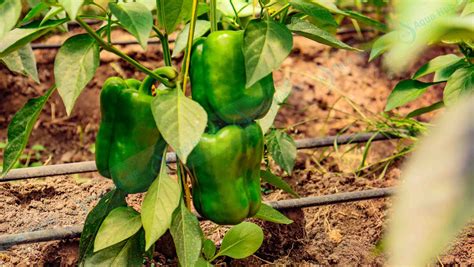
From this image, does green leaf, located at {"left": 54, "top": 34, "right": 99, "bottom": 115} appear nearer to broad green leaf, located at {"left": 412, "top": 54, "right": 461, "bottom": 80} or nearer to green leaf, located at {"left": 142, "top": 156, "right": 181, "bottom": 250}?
green leaf, located at {"left": 142, "top": 156, "right": 181, "bottom": 250}

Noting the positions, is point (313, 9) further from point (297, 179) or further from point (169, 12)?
point (297, 179)

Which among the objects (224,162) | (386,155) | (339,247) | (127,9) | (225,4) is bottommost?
(386,155)

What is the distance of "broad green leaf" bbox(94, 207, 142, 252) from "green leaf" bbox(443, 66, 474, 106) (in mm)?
682

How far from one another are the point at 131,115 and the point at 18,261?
421 millimetres

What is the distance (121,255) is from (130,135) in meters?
0.20

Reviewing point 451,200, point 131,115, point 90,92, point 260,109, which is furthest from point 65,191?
point 451,200

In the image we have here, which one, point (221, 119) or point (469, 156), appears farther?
point (221, 119)

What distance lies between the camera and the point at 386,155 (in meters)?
2.18

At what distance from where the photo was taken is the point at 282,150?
5.15 feet

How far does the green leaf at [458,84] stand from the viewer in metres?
1.39

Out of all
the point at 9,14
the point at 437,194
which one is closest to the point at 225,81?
the point at 9,14

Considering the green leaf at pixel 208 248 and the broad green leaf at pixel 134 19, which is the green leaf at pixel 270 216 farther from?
the broad green leaf at pixel 134 19

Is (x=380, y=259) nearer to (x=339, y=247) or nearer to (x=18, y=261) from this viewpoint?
(x=339, y=247)

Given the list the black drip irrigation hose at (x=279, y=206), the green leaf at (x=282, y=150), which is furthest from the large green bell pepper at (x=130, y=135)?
the green leaf at (x=282, y=150)
